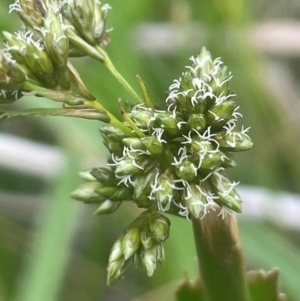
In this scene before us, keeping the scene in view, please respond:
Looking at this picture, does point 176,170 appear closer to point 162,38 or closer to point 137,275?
point 137,275

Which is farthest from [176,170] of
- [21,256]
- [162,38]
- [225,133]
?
[162,38]

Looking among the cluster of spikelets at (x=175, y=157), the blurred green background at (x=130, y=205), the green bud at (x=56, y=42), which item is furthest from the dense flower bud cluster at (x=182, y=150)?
the blurred green background at (x=130, y=205)

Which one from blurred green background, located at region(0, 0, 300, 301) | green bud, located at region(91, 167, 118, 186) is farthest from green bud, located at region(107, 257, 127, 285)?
blurred green background, located at region(0, 0, 300, 301)

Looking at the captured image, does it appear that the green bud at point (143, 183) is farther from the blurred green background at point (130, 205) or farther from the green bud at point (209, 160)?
the blurred green background at point (130, 205)

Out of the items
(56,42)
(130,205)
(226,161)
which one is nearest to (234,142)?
(226,161)

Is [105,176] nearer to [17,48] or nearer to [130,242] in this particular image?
[130,242]

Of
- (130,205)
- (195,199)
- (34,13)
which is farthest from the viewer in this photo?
(130,205)

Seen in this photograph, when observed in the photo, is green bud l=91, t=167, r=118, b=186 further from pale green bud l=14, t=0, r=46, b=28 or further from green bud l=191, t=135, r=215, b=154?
pale green bud l=14, t=0, r=46, b=28
